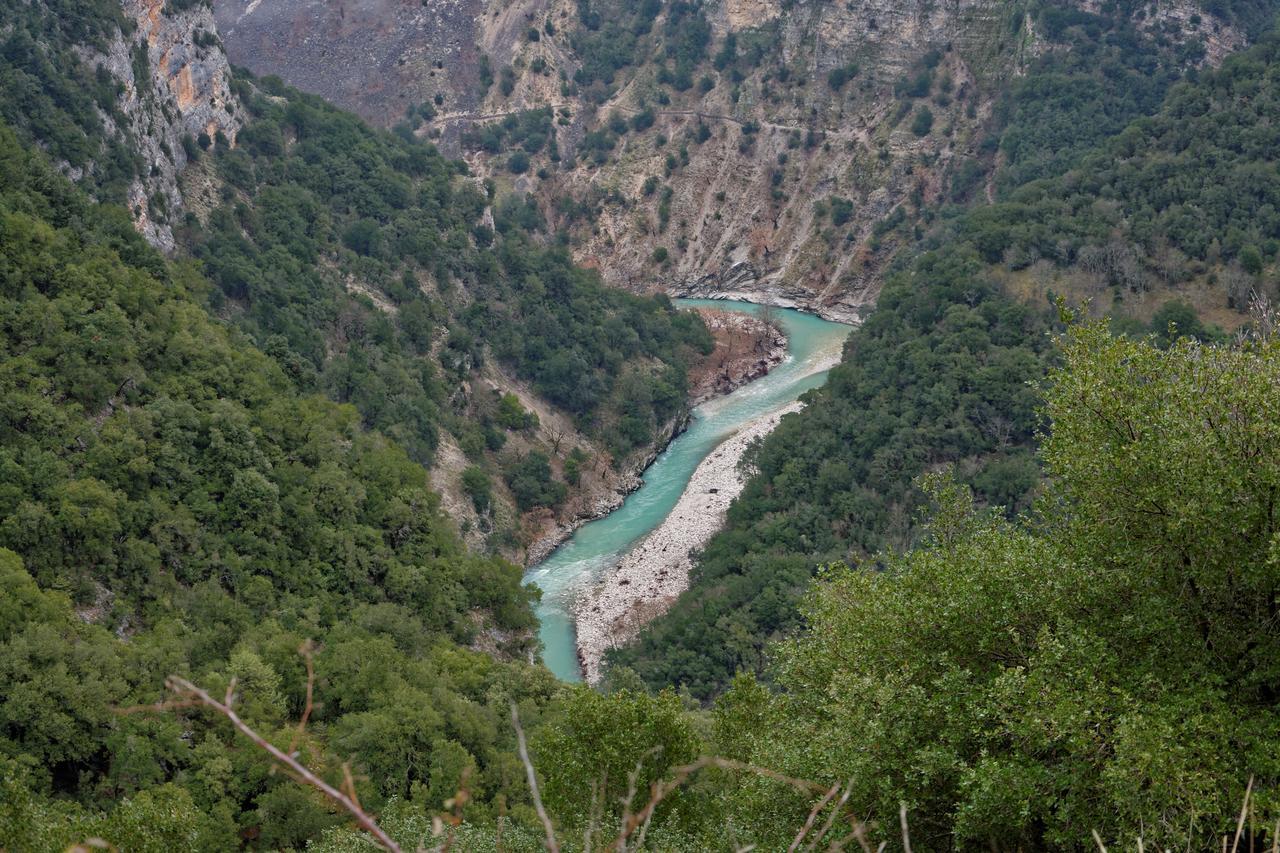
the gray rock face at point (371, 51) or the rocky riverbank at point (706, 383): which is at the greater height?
the gray rock face at point (371, 51)

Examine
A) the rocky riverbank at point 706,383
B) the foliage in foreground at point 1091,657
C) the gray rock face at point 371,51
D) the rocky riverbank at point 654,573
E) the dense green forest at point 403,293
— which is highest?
the gray rock face at point 371,51

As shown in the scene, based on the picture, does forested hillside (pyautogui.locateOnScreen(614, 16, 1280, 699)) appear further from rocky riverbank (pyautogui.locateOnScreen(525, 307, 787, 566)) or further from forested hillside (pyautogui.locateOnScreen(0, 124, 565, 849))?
forested hillside (pyautogui.locateOnScreen(0, 124, 565, 849))

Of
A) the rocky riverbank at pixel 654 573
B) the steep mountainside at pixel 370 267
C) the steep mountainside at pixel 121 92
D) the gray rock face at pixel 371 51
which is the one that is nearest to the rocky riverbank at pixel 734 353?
the steep mountainside at pixel 370 267

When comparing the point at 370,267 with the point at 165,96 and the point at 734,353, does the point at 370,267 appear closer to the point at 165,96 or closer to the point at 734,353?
the point at 165,96

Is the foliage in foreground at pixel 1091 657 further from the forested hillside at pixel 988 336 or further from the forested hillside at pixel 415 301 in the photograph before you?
the forested hillside at pixel 415 301

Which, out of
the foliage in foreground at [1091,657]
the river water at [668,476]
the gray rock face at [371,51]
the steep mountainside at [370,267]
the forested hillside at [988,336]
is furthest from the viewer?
the gray rock face at [371,51]

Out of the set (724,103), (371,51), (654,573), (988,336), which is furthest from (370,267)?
(371,51)
